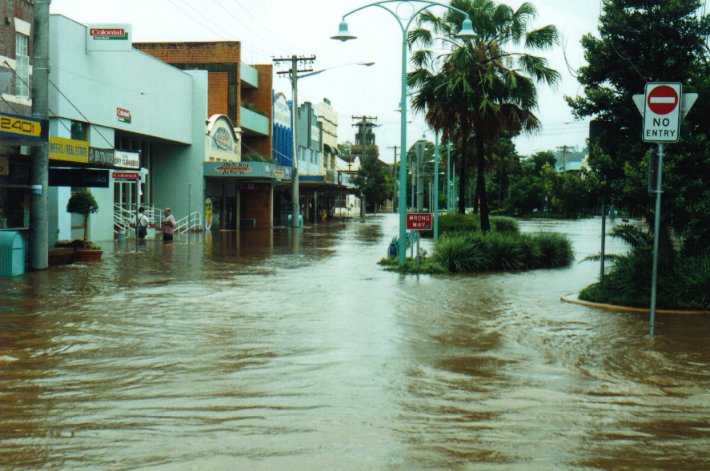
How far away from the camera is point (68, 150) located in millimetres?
20547

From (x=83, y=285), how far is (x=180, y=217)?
87.9 ft

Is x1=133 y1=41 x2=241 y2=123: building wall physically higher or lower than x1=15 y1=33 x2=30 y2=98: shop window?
higher

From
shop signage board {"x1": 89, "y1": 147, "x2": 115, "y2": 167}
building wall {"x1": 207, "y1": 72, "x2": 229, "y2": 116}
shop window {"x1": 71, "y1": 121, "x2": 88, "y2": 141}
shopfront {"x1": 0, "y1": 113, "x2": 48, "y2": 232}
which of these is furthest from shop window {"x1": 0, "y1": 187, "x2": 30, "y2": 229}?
building wall {"x1": 207, "y1": 72, "x2": 229, "y2": 116}

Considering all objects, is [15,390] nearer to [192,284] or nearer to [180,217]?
[192,284]

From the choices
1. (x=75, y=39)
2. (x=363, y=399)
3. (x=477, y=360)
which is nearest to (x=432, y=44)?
(x=75, y=39)

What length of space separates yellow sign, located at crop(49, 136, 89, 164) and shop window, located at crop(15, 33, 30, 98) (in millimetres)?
4123

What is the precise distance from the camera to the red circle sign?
10.4 metres

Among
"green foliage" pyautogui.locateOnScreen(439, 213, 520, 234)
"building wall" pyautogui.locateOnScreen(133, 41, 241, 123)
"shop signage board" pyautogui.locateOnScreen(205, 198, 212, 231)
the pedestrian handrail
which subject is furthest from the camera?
"building wall" pyautogui.locateOnScreen(133, 41, 241, 123)

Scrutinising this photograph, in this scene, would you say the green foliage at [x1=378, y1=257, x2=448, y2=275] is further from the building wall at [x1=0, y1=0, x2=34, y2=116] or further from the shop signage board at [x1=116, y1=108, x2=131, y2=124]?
the shop signage board at [x1=116, y1=108, x2=131, y2=124]

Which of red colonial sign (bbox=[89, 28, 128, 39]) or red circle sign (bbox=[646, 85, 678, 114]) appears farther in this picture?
red colonial sign (bbox=[89, 28, 128, 39])

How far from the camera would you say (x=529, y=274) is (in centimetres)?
2067

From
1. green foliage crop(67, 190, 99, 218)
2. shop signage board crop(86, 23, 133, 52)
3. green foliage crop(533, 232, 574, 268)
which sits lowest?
green foliage crop(533, 232, 574, 268)

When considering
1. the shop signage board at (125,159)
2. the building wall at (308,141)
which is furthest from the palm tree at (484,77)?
the building wall at (308,141)

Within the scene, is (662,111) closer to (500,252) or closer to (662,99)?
(662,99)
